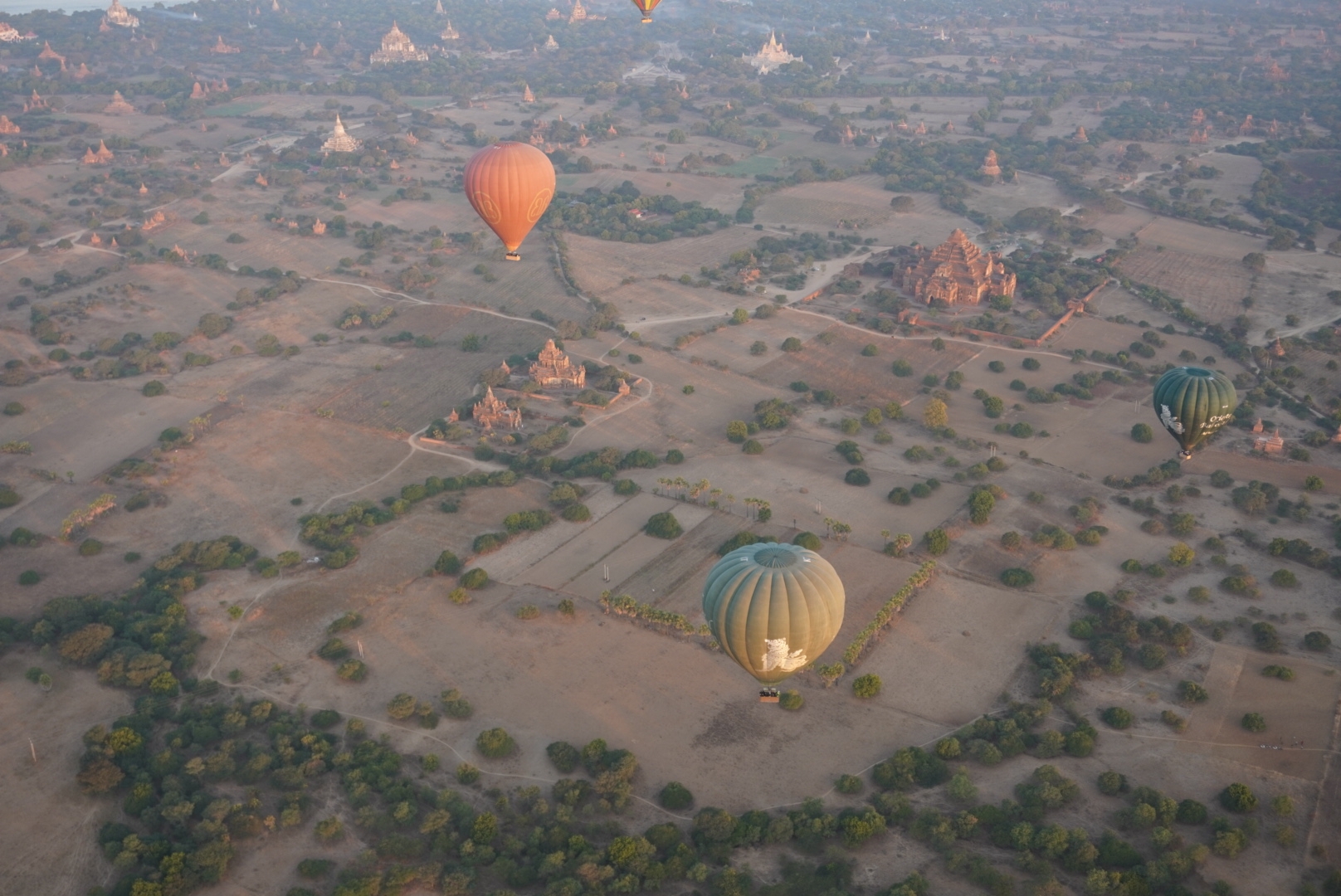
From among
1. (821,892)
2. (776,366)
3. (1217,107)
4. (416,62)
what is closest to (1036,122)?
(1217,107)

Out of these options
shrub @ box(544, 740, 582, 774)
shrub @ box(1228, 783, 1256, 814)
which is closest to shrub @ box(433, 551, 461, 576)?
shrub @ box(544, 740, 582, 774)

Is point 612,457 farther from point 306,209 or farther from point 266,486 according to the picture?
point 306,209

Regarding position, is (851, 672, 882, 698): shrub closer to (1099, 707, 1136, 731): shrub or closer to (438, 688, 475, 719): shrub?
(1099, 707, 1136, 731): shrub

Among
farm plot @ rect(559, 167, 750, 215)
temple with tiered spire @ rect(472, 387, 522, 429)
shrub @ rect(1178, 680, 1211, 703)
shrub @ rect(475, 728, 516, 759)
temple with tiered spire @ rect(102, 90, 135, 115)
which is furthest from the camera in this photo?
temple with tiered spire @ rect(102, 90, 135, 115)

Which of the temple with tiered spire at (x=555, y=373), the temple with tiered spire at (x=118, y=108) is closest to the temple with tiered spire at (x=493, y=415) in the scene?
the temple with tiered spire at (x=555, y=373)

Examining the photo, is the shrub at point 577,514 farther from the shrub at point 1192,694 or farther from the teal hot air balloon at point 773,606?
the shrub at point 1192,694

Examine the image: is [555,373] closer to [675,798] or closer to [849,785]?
[675,798]

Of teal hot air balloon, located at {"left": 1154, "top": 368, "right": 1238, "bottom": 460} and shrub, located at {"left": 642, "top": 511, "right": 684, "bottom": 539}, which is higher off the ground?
teal hot air balloon, located at {"left": 1154, "top": 368, "right": 1238, "bottom": 460}

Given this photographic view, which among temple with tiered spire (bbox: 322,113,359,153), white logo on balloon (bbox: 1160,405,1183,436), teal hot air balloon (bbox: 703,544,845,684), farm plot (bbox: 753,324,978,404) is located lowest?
farm plot (bbox: 753,324,978,404)
